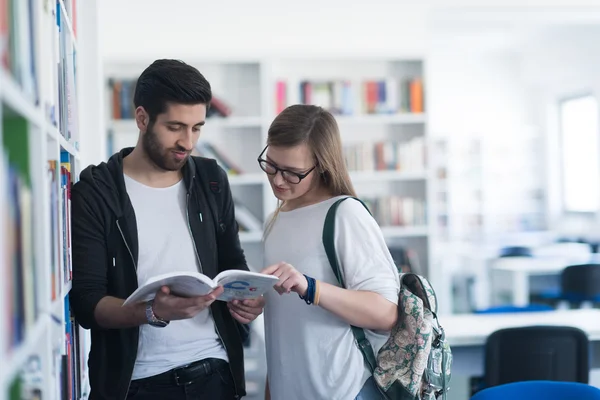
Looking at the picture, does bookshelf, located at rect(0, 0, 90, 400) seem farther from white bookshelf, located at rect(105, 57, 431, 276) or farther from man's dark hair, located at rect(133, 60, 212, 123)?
white bookshelf, located at rect(105, 57, 431, 276)

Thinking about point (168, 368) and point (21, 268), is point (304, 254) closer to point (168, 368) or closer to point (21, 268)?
point (168, 368)

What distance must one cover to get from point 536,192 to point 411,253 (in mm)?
6630

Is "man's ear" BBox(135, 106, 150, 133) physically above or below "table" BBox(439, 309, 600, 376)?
above

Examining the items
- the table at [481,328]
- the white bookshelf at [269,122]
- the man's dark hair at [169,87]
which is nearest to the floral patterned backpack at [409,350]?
the man's dark hair at [169,87]

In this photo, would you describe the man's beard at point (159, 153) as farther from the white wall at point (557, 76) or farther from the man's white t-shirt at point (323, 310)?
the white wall at point (557, 76)

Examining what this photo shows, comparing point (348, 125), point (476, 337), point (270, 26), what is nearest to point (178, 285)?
point (476, 337)

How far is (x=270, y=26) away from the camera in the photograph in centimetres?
587

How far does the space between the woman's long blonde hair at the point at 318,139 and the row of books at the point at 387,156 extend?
3.85 metres

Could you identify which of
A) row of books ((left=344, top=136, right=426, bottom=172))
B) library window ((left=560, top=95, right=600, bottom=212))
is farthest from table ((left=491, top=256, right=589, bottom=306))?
library window ((left=560, top=95, right=600, bottom=212))

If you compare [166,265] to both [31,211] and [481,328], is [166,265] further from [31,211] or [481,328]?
[481,328]

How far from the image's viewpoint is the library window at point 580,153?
998 centimetres

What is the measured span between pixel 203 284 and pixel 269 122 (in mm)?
4050

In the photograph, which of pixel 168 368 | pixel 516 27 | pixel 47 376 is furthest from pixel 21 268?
pixel 516 27

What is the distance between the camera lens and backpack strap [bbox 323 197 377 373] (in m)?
1.76
